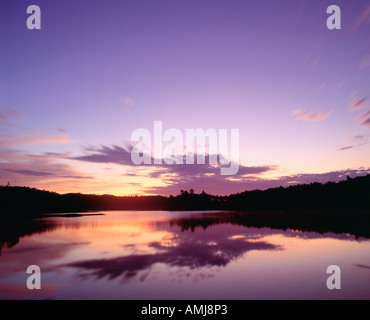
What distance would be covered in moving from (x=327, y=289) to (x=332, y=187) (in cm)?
15134

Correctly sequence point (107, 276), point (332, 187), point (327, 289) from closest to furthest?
point (327, 289), point (107, 276), point (332, 187)

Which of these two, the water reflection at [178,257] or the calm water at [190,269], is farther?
the water reflection at [178,257]

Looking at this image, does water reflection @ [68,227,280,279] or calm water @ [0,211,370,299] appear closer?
calm water @ [0,211,370,299]

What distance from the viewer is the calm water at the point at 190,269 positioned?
15.3m

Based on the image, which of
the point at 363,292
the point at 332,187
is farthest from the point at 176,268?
the point at 332,187

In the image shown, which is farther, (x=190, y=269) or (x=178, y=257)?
(x=178, y=257)

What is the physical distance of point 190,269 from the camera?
19.8 metres

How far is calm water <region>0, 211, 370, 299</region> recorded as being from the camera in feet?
50.2

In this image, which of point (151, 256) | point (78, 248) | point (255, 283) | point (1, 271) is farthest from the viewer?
point (78, 248)

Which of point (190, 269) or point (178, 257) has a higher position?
point (190, 269)
